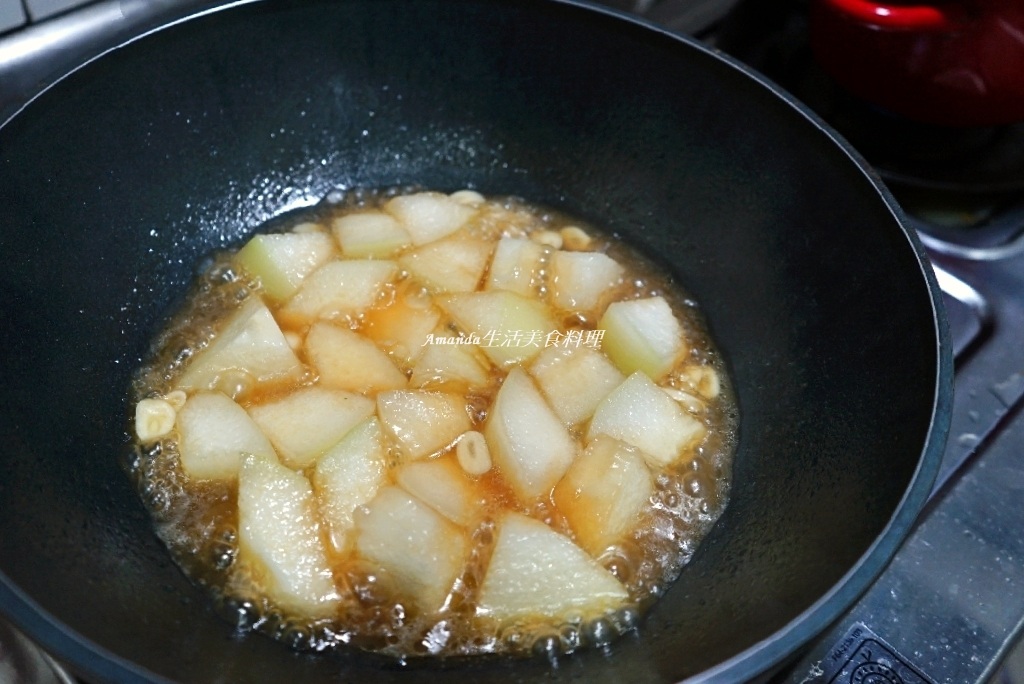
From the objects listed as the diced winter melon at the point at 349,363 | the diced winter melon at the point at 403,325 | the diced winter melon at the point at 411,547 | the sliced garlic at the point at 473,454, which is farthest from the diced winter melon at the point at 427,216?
the diced winter melon at the point at 411,547

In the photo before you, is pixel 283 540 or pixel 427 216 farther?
pixel 427 216

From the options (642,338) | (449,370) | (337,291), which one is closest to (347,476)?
(449,370)

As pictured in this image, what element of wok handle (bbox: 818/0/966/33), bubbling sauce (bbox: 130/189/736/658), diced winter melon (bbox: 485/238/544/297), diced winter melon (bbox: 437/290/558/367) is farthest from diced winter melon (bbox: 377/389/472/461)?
wok handle (bbox: 818/0/966/33)

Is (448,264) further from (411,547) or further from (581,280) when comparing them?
(411,547)

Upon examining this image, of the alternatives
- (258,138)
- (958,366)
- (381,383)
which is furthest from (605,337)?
(258,138)

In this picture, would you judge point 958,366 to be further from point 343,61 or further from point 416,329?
point 343,61

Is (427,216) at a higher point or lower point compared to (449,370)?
higher

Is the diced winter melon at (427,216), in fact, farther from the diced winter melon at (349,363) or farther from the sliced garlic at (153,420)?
the sliced garlic at (153,420)

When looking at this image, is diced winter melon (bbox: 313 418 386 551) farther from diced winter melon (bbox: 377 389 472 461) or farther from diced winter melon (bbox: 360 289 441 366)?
diced winter melon (bbox: 360 289 441 366)
